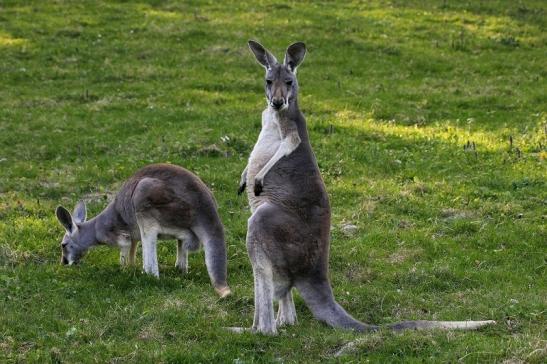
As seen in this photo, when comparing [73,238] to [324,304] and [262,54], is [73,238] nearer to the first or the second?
[262,54]

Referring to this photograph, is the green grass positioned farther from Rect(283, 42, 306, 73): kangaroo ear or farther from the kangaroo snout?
Rect(283, 42, 306, 73): kangaroo ear

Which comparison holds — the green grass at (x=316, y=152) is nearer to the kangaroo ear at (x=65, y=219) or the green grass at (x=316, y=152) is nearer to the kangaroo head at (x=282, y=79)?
the kangaroo ear at (x=65, y=219)

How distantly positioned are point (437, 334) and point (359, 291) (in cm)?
171

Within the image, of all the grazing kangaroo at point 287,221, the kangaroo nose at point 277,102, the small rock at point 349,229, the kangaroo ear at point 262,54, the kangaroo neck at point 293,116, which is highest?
the kangaroo ear at point 262,54

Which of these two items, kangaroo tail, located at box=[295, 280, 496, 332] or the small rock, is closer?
kangaroo tail, located at box=[295, 280, 496, 332]

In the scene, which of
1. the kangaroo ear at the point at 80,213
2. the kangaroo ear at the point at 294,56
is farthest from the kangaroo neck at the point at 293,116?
the kangaroo ear at the point at 80,213

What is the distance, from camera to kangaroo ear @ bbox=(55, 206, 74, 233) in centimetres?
984

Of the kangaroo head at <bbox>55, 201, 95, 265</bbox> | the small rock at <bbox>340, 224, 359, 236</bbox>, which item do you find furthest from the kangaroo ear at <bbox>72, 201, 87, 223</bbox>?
the small rock at <bbox>340, 224, 359, 236</bbox>

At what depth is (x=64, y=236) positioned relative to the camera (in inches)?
388

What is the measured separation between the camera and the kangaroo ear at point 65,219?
9.84m

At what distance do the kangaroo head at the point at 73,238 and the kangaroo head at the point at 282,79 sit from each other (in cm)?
297

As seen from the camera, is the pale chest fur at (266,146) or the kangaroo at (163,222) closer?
the pale chest fur at (266,146)

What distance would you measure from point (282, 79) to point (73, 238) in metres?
3.27

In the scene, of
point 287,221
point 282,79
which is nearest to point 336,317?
point 287,221
